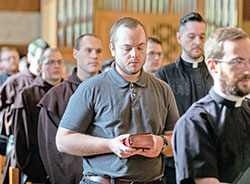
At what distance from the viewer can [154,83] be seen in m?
3.34

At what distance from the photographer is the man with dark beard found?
7.79ft

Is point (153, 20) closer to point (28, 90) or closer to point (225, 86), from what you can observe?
point (28, 90)

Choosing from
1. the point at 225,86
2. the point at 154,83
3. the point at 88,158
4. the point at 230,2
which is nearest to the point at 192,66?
the point at 154,83

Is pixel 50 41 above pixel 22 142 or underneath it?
above

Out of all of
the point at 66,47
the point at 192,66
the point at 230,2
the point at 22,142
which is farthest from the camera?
the point at 230,2

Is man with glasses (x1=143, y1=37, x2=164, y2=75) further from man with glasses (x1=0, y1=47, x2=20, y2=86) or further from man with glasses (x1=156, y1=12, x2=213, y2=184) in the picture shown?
man with glasses (x1=0, y1=47, x2=20, y2=86)

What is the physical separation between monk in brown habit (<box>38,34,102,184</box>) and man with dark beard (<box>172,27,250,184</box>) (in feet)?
6.67

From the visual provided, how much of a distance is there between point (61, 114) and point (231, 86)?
2.30m

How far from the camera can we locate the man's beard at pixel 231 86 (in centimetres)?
240

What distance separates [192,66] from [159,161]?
1.04m

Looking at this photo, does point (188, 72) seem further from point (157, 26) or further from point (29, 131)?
point (157, 26)

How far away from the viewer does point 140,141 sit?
120 inches

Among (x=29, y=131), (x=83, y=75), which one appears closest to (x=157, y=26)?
(x=29, y=131)

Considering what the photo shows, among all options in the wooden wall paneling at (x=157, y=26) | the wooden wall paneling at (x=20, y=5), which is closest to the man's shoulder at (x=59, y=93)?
the wooden wall paneling at (x=157, y=26)
